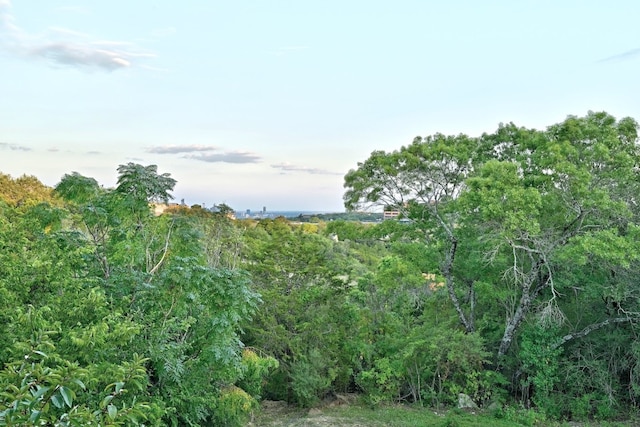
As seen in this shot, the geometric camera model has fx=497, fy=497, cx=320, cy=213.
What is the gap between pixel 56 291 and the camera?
572 cm

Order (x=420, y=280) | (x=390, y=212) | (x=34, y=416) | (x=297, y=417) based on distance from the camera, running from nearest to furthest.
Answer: (x=34, y=416)
(x=297, y=417)
(x=420, y=280)
(x=390, y=212)

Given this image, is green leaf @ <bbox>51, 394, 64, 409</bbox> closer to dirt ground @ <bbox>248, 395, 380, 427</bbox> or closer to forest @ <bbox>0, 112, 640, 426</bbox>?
forest @ <bbox>0, 112, 640, 426</bbox>

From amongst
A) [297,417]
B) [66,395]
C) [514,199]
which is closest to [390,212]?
[514,199]

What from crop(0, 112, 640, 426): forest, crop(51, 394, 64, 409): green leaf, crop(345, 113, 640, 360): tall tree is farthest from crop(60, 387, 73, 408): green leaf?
crop(345, 113, 640, 360): tall tree

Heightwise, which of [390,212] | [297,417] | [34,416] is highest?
[390,212]

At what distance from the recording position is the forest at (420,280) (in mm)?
6641

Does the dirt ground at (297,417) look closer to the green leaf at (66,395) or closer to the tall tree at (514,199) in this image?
the tall tree at (514,199)

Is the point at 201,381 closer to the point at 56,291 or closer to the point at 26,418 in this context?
the point at 56,291

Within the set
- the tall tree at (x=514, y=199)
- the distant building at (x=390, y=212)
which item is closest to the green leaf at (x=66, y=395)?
the tall tree at (x=514, y=199)

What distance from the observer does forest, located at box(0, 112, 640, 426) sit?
6641 mm

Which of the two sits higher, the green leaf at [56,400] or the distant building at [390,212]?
the distant building at [390,212]

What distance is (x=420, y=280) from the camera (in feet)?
38.0

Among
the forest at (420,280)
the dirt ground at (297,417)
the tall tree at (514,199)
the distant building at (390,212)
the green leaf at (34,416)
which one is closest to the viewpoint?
the green leaf at (34,416)

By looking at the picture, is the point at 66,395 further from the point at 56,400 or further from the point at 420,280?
the point at 420,280
